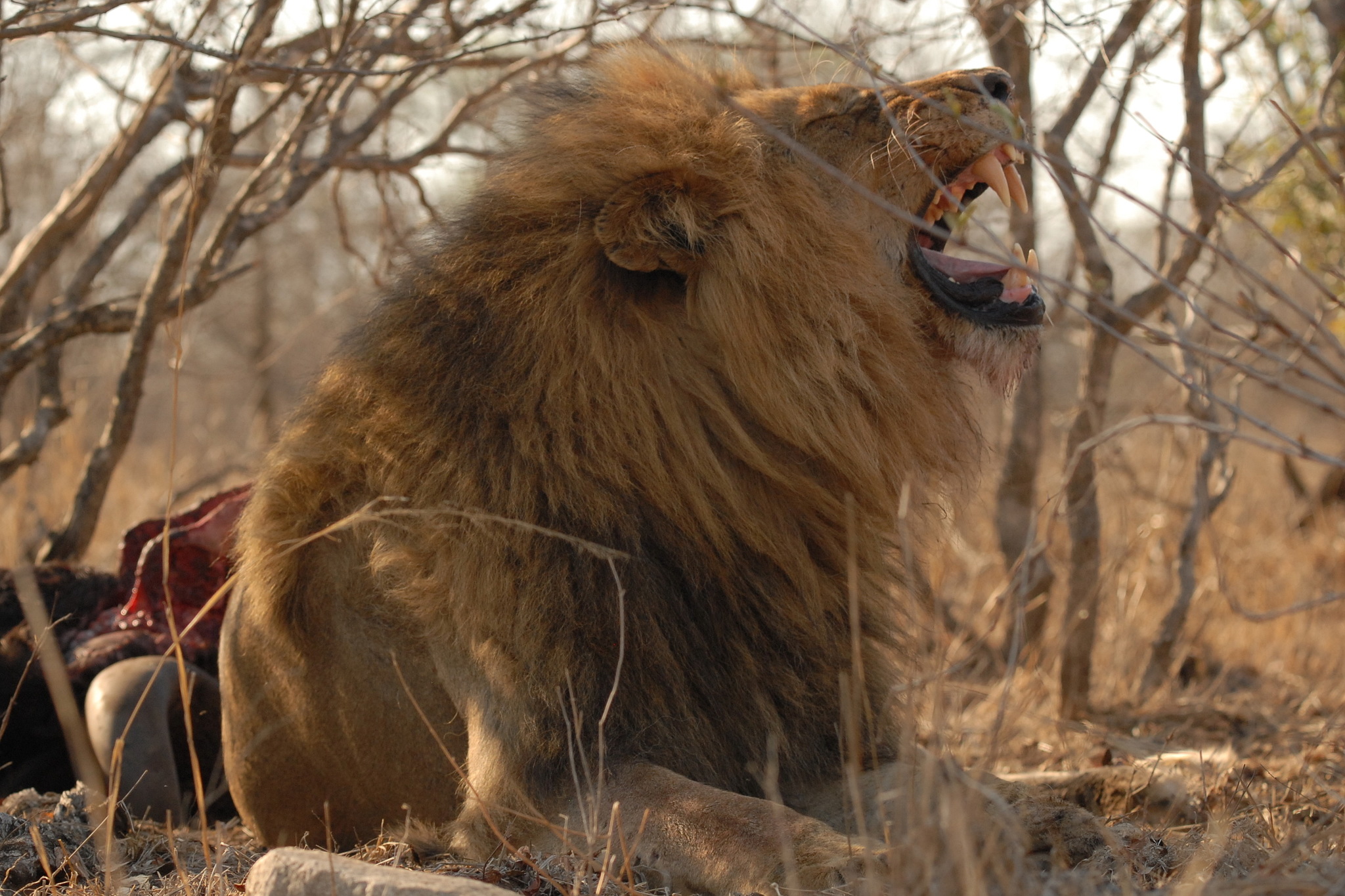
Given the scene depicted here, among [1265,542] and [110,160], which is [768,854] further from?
[1265,542]

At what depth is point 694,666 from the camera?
2.60 metres

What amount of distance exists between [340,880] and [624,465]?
1.02m

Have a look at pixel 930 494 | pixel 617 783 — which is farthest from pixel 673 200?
pixel 617 783

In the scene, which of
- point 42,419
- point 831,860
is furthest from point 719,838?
point 42,419

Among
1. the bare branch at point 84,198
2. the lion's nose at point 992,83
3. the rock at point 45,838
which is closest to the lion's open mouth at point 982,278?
the lion's nose at point 992,83

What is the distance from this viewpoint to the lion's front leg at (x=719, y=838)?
2.06 m

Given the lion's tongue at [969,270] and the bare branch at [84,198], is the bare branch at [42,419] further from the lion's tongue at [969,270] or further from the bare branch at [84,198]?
the lion's tongue at [969,270]

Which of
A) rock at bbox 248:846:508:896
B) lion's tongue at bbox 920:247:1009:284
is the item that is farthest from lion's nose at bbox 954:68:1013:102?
rock at bbox 248:846:508:896

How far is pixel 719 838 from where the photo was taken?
219cm

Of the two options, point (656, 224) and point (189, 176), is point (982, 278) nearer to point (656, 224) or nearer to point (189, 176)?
point (656, 224)

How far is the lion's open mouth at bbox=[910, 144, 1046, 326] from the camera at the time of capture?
2.95m

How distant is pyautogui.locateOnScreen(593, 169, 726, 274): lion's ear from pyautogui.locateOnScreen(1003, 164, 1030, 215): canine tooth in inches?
34.4

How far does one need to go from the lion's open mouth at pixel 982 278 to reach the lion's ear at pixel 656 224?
1.98 feet

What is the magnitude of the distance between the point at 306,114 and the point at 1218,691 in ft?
13.8
